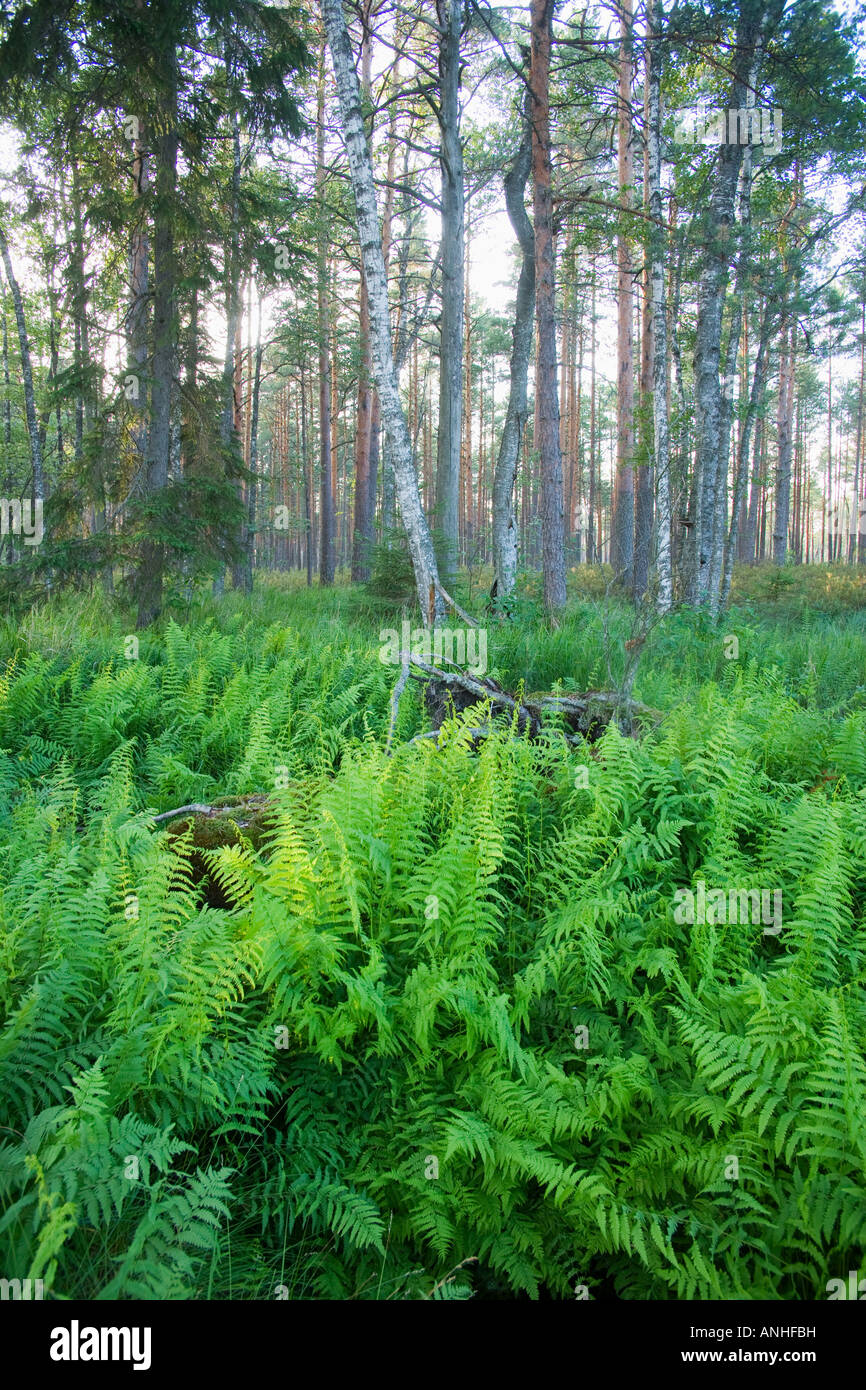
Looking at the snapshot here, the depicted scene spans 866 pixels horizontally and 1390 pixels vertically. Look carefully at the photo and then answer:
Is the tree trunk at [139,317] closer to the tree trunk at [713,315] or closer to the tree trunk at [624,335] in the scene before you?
the tree trunk at [624,335]

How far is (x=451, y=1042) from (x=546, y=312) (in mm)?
10624

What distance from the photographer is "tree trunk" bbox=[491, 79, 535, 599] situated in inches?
515

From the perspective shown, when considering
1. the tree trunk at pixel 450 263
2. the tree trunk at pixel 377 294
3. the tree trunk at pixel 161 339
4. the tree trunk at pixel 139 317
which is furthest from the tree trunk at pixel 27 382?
the tree trunk at pixel 377 294

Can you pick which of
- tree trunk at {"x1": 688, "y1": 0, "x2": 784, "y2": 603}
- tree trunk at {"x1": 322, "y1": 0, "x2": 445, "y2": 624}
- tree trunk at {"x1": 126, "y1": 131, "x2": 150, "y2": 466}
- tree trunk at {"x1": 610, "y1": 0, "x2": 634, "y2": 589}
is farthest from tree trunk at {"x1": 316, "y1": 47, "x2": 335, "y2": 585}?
tree trunk at {"x1": 688, "y1": 0, "x2": 784, "y2": 603}

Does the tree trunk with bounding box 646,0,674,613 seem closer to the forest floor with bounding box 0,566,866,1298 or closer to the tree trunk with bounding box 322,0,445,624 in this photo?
the tree trunk with bounding box 322,0,445,624

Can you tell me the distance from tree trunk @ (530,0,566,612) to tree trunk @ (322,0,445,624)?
9.96 feet

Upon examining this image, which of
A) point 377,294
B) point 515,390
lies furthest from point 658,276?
point 377,294

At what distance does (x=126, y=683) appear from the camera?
6.49 meters

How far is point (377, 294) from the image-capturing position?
26.7 feet

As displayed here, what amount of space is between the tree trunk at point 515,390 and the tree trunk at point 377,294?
3886 mm

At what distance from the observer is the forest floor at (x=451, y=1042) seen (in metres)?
2.44

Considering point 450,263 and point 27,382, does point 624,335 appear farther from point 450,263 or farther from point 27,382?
point 27,382
